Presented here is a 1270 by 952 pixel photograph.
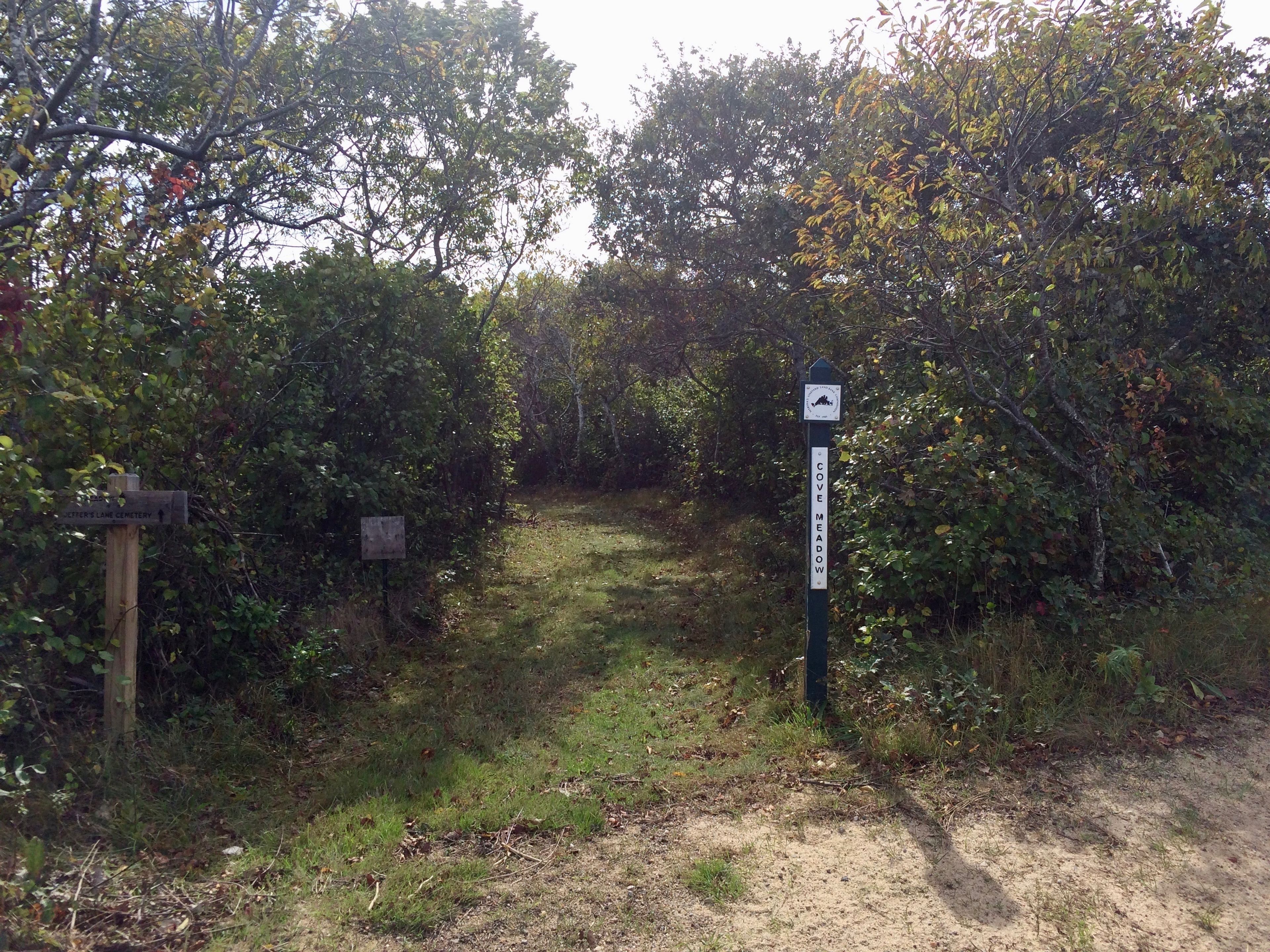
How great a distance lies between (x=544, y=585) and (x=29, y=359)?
7980 mm

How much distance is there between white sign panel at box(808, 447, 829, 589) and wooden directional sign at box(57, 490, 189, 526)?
3989mm

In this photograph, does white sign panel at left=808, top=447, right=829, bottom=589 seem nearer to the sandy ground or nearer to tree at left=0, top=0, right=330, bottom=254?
the sandy ground

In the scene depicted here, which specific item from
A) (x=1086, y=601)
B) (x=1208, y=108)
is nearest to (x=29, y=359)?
(x=1086, y=601)

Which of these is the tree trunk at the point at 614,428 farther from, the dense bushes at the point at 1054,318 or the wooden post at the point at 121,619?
the wooden post at the point at 121,619

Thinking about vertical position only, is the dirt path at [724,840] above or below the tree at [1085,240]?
below

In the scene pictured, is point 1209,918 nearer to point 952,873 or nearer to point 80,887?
point 952,873

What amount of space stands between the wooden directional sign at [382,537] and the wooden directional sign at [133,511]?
3.25m

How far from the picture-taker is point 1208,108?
8000 mm

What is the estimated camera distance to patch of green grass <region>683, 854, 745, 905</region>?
13.2 feet

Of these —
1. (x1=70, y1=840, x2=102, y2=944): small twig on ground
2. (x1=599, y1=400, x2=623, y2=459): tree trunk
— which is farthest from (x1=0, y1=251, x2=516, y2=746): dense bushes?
(x1=599, y1=400, x2=623, y2=459): tree trunk

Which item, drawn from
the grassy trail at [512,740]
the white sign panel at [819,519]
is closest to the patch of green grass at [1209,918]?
the grassy trail at [512,740]

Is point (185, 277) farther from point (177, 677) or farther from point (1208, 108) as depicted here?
point (1208, 108)

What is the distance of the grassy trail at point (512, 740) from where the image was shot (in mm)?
4199

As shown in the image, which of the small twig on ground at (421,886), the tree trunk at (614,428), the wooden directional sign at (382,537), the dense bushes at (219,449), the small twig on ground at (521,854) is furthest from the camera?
the tree trunk at (614,428)
